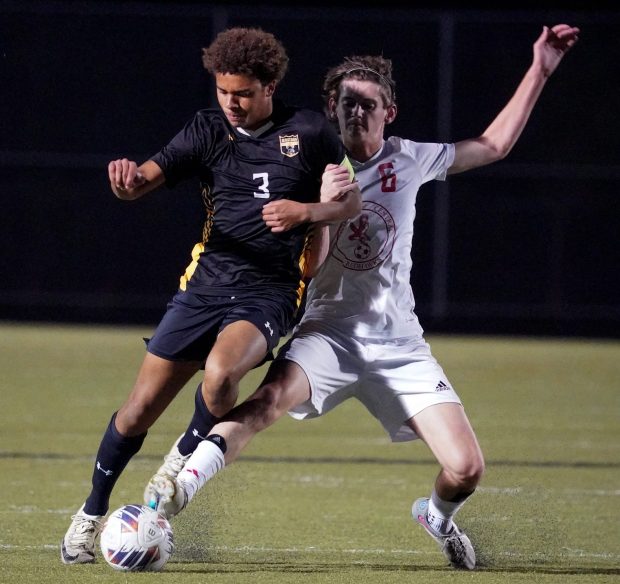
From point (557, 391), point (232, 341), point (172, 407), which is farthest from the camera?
point (557, 391)

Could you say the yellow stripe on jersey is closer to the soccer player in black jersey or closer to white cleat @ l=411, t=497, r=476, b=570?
the soccer player in black jersey

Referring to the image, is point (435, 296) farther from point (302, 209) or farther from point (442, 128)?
point (302, 209)

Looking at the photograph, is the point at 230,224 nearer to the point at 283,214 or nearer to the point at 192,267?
the point at 192,267

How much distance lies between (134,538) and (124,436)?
545 millimetres

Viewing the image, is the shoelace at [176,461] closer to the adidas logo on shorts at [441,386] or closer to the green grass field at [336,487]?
the green grass field at [336,487]

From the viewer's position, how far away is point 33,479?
24.1 feet

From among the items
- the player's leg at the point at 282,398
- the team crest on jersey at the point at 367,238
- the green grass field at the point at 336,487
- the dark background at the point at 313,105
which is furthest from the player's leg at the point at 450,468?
the dark background at the point at 313,105

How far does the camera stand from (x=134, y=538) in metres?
4.80

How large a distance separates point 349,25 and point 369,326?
40.6ft

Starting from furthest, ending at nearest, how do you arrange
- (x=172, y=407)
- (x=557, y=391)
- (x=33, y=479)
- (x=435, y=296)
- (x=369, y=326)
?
1. (x=435, y=296)
2. (x=557, y=391)
3. (x=172, y=407)
4. (x=33, y=479)
5. (x=369, y=326)

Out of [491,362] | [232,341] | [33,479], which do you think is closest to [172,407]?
[33,479]

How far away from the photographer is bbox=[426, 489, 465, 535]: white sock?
215 inches

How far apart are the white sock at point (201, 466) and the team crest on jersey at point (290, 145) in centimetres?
114

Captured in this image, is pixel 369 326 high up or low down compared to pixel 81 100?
up
